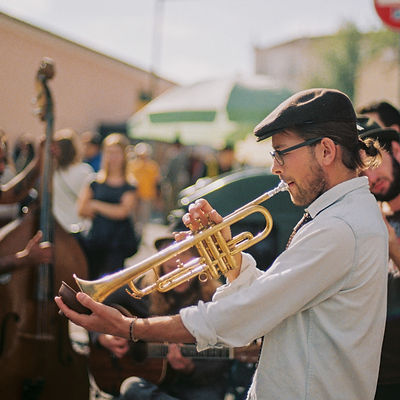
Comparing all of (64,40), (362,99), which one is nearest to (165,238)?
(64,40)

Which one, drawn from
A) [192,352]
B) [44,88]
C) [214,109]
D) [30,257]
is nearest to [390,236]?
[192,352]

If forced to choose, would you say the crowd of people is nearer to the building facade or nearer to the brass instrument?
the brass instrument

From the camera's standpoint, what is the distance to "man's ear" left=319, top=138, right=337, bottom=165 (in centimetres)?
176

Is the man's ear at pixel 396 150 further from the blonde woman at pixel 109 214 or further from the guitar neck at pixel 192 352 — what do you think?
the blonde woman at pixel 109 214

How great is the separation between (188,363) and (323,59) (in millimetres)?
38543

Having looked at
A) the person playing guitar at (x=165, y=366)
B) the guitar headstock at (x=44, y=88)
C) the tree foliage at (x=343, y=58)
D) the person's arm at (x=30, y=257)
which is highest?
the tree foliage at (x=343, y=58)

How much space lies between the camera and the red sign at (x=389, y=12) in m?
3.97

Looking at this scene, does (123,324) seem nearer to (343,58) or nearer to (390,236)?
(390,236)

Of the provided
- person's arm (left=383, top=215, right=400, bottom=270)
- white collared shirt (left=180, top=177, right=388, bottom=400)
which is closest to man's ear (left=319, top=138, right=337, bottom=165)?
white collared shirt (left=180, top=177, right=388, bottom=400)

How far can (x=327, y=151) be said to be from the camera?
1772 millimetres

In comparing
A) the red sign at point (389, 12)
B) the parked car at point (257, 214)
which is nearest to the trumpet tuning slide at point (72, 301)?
the parked car at point (257, 214)

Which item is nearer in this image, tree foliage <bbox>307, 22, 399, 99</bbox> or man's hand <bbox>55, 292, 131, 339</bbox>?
man's hand <bbox>55, 292, 131, 339</bbox>

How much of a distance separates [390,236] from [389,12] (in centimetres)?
226

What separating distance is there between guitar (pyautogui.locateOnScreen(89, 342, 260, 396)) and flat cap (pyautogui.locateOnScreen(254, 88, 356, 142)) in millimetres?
1622
